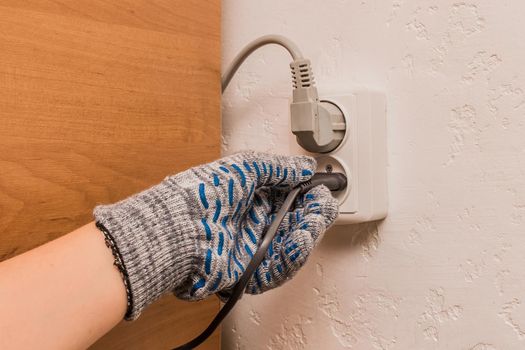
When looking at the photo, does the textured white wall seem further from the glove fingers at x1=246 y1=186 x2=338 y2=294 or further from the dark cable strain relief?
the dark cable strain relief

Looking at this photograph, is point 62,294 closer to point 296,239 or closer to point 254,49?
point 296,239

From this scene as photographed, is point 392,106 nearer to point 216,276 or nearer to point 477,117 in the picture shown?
point 477,117

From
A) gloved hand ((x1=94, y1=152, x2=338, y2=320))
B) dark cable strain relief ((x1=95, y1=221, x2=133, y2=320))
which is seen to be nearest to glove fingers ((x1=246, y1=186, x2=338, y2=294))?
gloved hand ((x1=94, y1=152, x2=338, y2=320))

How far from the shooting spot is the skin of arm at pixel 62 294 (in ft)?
1.16

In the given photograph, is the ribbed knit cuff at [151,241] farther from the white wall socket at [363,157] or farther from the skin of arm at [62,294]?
the white wall socket at [363,157]

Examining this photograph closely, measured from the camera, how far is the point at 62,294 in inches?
14.6

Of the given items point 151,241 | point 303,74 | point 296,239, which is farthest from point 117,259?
point 303,74

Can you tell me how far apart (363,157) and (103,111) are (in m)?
0.25

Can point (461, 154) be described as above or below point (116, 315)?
above

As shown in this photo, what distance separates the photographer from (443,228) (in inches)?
19.6

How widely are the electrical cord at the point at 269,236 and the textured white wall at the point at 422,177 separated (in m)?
0.06

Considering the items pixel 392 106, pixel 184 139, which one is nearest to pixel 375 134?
pixel 392 106

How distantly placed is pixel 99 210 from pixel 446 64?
0.32 metres

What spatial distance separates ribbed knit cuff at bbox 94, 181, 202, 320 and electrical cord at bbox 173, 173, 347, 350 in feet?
0.16
